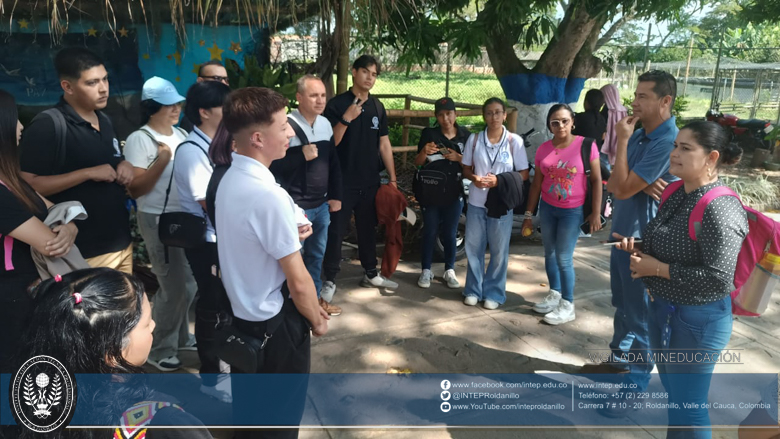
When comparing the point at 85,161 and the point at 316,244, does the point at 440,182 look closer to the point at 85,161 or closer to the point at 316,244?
the point at 316,244

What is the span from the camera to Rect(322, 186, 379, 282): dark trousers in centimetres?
450

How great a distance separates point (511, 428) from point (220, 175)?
2.10 metres

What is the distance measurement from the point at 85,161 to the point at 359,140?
2.20 metres

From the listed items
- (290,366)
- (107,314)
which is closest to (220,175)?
(290,366)

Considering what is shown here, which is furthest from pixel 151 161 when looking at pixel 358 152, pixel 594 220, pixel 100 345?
pixel 594 220

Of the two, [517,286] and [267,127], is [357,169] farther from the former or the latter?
[267,127]

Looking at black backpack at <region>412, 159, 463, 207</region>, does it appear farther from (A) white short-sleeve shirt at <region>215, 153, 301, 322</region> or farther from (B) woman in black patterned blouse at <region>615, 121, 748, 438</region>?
(A) white short-sleeve shirt at <region>215, 153, 301, 322</region>

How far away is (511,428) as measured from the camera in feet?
9.68

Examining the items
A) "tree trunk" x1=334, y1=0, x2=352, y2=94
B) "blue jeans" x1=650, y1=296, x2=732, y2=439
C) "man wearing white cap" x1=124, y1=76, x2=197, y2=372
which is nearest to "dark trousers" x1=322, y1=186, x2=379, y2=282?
"man wearing white cap" x1=124, y1=76, x2=197, y2=372

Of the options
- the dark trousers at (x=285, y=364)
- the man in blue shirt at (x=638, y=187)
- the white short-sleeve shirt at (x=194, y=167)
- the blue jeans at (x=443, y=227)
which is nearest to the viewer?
the dark trousers at (x=285, y=364)

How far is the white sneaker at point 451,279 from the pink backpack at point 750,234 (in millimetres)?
2690

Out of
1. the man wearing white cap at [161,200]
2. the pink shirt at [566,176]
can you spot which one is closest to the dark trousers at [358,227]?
the man wearing white cap at [161,200]

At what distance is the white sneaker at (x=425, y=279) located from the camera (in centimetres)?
487

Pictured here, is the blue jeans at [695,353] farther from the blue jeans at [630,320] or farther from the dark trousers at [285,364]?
the dark trousers at [285,364]
